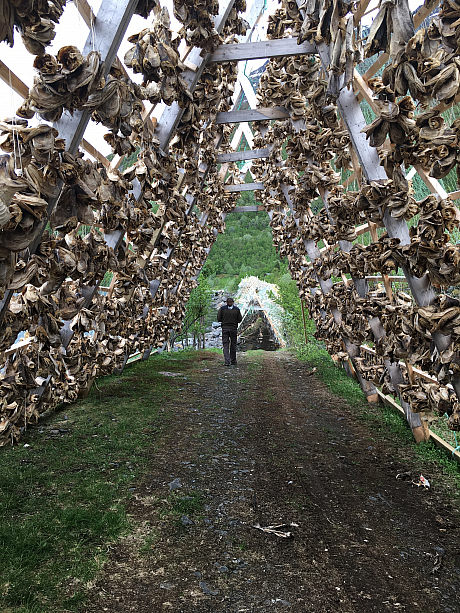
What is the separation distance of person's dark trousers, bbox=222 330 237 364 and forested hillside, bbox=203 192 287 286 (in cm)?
1681

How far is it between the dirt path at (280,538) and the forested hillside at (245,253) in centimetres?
2343

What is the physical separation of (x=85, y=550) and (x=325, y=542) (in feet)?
4.99

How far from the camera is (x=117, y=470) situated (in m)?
3.81

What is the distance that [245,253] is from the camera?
31297 mm

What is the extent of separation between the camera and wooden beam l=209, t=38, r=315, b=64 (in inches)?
179

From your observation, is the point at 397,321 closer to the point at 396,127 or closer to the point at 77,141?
the point at 396,127

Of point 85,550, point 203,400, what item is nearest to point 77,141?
point 85,550

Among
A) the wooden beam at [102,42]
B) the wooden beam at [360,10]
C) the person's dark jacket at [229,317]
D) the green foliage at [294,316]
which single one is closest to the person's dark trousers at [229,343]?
the person's dark jacket at [229,317]

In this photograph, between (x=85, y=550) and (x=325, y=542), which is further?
(x=325, y=542)

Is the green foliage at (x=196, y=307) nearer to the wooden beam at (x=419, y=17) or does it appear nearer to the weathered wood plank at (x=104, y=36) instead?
the wooden beam at (x=419, y=17)

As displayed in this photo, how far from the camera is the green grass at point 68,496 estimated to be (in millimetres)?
2211

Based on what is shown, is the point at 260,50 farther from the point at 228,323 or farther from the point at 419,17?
the point at 228,323

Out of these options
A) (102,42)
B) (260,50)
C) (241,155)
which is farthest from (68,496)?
(241,155)

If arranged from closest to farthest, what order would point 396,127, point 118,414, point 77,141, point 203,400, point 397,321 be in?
point 77,141 < point 396,127 < point 397,321 < point 118,414 < point 203,400
